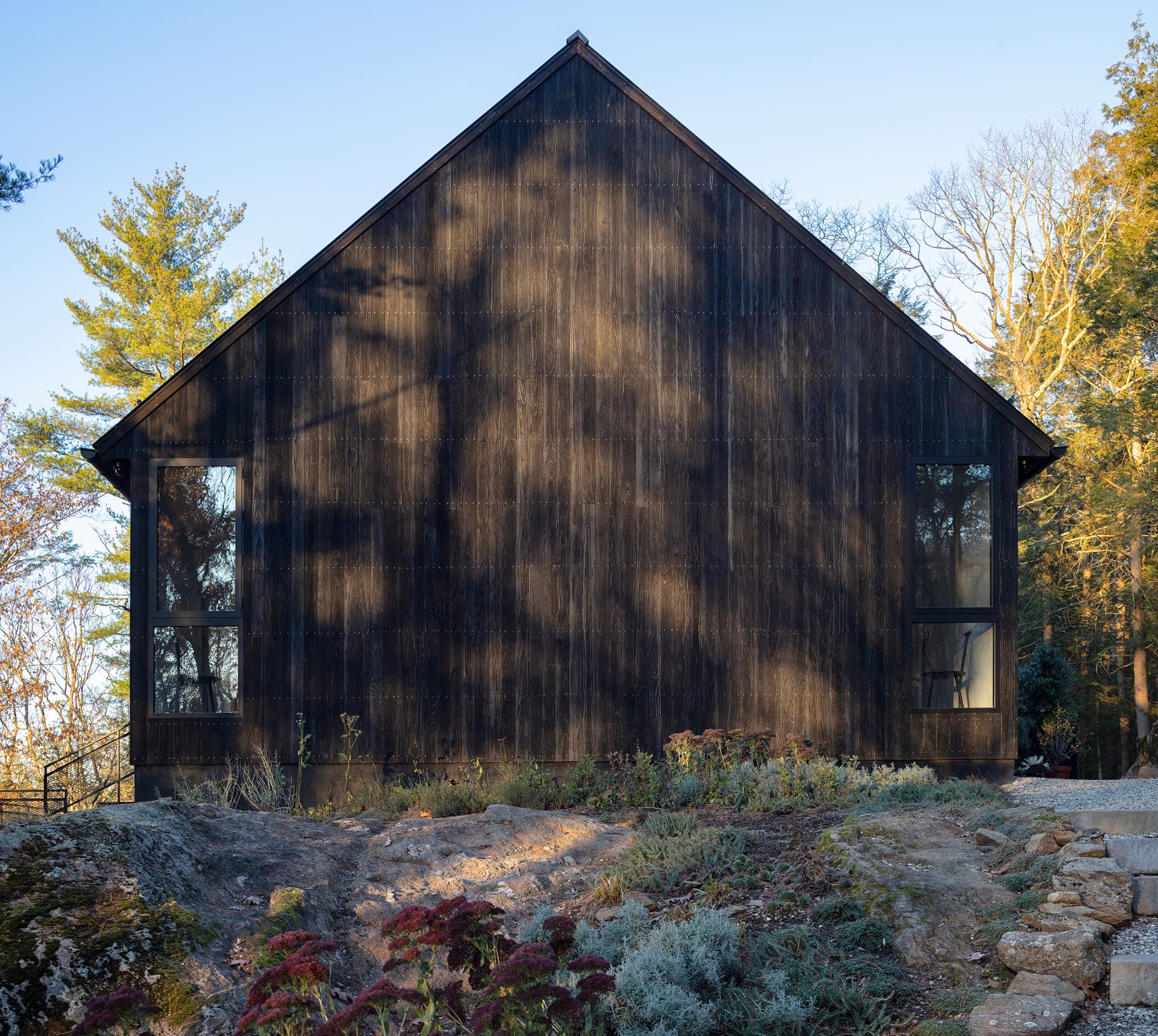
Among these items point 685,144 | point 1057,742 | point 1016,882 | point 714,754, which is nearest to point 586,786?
point 714,754

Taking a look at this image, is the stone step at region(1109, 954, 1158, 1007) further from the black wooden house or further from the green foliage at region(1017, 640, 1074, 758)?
the green foliage at region(1017, 640, 1074, 758)

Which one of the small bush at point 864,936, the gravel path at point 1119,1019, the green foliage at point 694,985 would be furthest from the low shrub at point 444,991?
the gravel path at point 1119,1019

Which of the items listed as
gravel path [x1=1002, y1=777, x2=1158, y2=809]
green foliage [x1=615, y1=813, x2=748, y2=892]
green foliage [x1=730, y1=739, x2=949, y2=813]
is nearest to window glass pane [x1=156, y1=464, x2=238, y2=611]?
green foliage [x1=730, y1=739, x2=949, y2=813]

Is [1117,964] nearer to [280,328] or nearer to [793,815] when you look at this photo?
[793,815]

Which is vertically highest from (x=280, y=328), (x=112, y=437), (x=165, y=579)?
(x=280, y=328)

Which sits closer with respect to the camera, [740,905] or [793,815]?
[740,905]

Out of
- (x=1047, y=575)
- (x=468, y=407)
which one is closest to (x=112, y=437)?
(x=468, y=407)

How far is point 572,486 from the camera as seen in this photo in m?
11.3

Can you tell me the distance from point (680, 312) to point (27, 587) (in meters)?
18.8

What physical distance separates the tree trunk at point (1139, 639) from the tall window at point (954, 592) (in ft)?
43.4

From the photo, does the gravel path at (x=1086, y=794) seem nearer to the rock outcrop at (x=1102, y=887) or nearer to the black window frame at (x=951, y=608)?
the black window frame at (x=951, y=608)

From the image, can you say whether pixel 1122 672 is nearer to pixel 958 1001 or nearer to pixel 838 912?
pixel 838 912

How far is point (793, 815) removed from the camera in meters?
8.00

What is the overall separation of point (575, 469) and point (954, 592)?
4268mm
